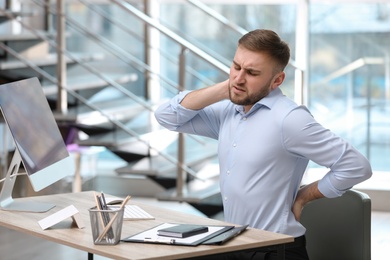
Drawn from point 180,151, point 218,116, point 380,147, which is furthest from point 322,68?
point 218,116

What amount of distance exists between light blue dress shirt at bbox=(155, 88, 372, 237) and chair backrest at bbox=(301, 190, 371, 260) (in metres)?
0.17

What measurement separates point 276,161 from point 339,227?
0.38m

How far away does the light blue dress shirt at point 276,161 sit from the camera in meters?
2.82

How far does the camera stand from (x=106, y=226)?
8.23 ft

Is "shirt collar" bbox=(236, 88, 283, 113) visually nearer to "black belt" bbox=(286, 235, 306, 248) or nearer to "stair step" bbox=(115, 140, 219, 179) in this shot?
"black belt" bbox=(286, 235, 306, 248)

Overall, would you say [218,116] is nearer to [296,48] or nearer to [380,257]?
[380,257]

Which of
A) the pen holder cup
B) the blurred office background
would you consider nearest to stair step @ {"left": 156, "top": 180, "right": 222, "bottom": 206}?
the blurred office background

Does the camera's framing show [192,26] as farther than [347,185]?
Yes

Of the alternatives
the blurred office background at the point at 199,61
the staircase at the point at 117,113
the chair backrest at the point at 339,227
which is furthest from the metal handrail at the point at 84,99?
the chair backrest at the point at 339,227

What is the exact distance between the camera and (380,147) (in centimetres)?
665

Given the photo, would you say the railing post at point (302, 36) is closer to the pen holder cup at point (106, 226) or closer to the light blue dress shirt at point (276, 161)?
the light blue dress shirt at point (276, 161)

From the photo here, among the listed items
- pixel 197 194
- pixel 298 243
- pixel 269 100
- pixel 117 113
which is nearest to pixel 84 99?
pixel 117 113

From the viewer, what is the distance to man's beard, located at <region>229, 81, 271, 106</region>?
9.50 feet

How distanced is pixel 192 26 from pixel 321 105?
1.21 metres
